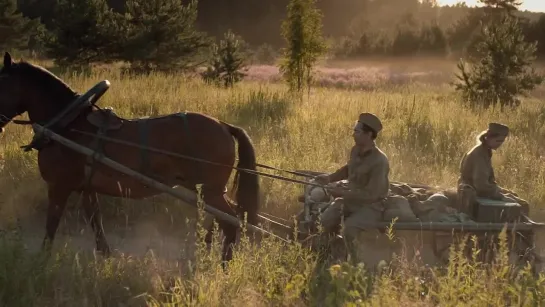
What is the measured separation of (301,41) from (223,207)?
1290 centimetres

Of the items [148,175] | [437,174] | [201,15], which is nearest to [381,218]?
[148,175]

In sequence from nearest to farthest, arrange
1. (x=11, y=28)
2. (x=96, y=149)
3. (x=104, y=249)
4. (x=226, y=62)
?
(x=96, y=149) < (x=104, y=249) < (x=226, y=62) < (x=11, y=28)

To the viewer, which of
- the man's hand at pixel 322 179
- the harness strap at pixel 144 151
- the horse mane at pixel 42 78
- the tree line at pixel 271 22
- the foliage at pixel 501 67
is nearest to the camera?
the harness strap at pixel 144 151

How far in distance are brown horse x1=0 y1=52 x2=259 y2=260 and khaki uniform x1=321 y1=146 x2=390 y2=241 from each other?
1.15 meters

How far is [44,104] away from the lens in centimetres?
524

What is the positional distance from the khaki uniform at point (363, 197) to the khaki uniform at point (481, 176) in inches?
37.6

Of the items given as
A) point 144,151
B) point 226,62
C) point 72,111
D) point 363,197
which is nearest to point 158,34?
point 226,62

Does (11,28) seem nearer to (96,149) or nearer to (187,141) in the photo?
(96,149)

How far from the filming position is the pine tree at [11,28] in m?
28.1

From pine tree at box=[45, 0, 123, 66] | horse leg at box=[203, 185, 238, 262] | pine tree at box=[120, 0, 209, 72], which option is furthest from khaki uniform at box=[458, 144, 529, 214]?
pine tree at box=[45, 0, 123, 66]

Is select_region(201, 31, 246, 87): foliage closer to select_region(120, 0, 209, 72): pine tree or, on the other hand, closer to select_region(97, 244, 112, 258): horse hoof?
select_region(120, 0, 209, 72): pine tree

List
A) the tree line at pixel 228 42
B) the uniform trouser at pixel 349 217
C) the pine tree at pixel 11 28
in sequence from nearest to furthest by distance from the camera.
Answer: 1. the uniform trouser at pixel 349 217
2. the tree line at pixel 228 42
3. the pine tree at pixel 11 28

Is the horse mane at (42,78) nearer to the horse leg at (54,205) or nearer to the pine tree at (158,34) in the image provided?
the horse leg at (54,205)

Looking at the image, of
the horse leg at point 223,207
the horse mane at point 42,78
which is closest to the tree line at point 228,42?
the horse leg at point 223,207
